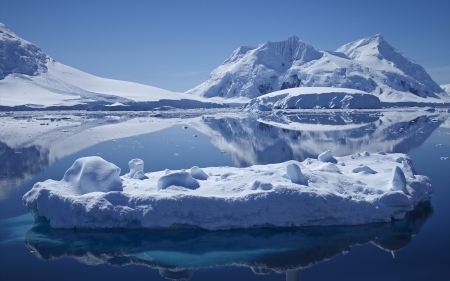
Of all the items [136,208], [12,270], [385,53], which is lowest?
[12,270]

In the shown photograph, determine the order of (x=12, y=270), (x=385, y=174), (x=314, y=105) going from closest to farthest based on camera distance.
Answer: (x=12, y=270) < (x=385, y=174) < (x=314, y=105)

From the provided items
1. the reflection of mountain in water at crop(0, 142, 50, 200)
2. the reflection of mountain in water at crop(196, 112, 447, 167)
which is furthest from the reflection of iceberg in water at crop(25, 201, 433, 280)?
the reflection of mountain in water at crop(196, 112, 447, 167)

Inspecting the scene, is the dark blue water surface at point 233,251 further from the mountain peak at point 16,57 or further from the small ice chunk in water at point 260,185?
the mountain peak at point 16,57

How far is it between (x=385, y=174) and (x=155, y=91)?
188ft

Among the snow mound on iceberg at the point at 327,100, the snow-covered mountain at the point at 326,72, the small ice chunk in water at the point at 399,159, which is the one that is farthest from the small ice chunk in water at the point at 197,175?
the snow-covered mountain at the point at 326,72

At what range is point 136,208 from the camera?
21.0ft

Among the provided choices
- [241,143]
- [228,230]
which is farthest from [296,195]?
[241,143]

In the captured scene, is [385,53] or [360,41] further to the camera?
[360,41]

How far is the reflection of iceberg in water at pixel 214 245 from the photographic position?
17.5 feet

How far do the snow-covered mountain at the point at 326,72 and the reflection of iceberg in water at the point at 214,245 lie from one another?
65.5 meters

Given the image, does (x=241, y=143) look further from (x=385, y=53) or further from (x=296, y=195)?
(x=385, y=53)

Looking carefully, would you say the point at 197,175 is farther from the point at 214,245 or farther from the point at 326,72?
the point at 326,72

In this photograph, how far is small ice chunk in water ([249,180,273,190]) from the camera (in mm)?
6688

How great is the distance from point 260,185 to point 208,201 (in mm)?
980
